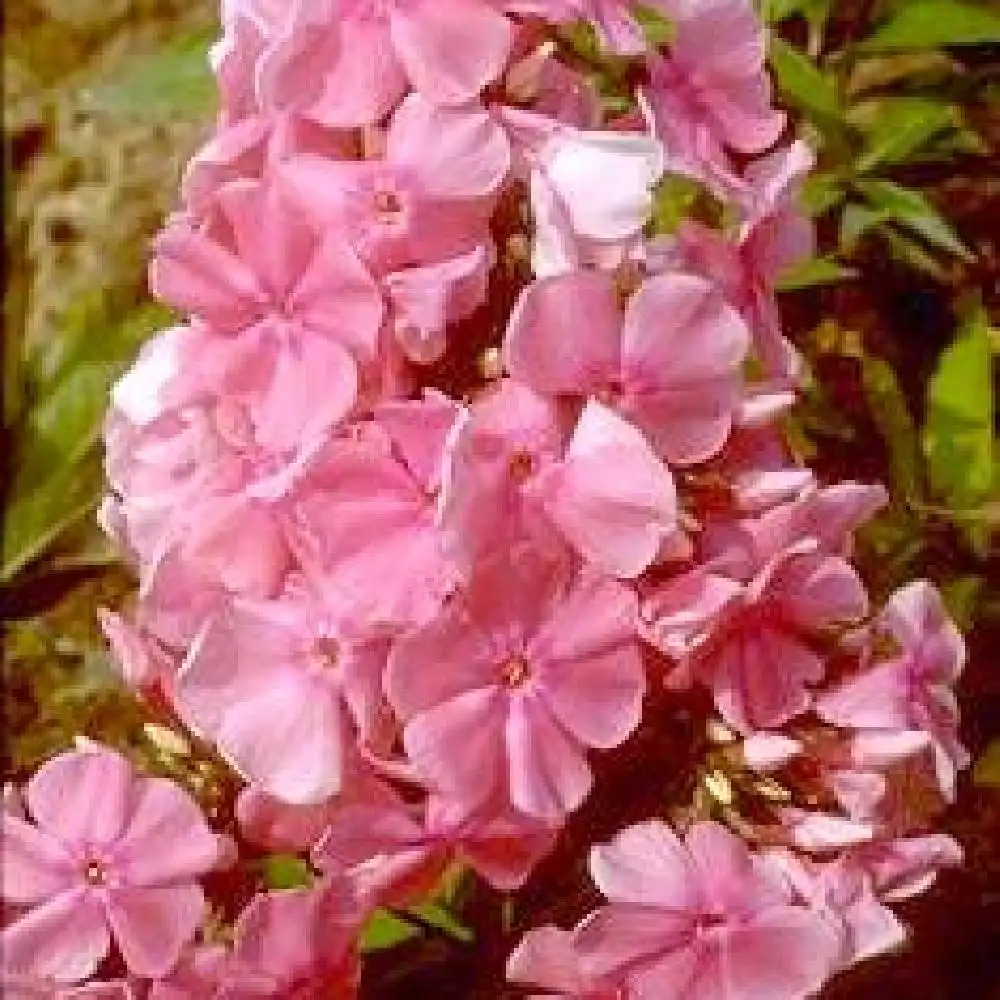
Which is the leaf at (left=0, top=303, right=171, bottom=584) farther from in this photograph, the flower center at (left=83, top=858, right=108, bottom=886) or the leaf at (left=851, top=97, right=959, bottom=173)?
the flower center at (left=83, top=858, right=108, bottom=886)

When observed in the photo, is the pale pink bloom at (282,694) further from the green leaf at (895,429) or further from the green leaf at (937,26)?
the green leaf at (937,26)

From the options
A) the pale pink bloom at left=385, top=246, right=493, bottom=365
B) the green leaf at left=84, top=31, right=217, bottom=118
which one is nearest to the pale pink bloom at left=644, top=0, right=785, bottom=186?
the pale pink bloom at left=385, top=246, right=493, bottom=365

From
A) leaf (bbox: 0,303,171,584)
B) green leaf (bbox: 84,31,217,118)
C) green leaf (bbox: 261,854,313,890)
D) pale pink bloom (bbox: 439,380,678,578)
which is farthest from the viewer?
leaf (bbox: 0,303,171,584)

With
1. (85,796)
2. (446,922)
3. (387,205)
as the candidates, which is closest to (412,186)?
(387,205)

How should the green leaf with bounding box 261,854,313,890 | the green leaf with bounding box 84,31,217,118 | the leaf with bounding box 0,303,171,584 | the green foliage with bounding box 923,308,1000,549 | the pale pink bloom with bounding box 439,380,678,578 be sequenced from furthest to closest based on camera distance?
1. the leaf with bounding box 0,303,171,584
2. the green leaf with bounding box 84,31,217,118
3. the green foliage with bounding box 923,308,1000,549
4. the green leaf with bounding box 261,854,313,890
5. the pale pink bloom with bounding box 439,380,678,578

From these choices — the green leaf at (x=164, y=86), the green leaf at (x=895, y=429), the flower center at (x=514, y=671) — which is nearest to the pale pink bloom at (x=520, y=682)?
the flower center at (x=514, y=671)
